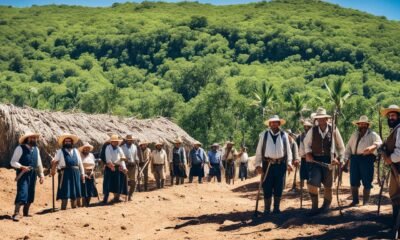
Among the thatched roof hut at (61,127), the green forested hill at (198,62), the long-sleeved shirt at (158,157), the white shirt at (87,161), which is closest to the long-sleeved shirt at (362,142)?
the white shirt at (87,161)

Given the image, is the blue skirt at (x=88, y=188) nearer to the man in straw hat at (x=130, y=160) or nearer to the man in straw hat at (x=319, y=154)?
the man in straw hat at (x=130, y=160)

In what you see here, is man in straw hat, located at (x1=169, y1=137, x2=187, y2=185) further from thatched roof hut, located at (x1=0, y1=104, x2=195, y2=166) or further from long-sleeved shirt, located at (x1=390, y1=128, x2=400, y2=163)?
long-sleeved shirt, located at (x1=390, y1=128, x2=400, y2=163)

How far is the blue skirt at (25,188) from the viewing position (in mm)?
11508

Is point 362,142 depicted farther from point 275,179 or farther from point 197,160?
point 197,160

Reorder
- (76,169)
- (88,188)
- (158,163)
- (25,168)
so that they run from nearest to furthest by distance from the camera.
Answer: (25,168) < (76,169) < (88,188) < (158,163)

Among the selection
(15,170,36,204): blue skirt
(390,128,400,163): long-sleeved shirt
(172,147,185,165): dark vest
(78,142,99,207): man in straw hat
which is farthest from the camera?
(172,147,185,165): dark vest

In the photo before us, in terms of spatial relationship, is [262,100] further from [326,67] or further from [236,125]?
[326,67]

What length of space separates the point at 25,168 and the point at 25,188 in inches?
17.2

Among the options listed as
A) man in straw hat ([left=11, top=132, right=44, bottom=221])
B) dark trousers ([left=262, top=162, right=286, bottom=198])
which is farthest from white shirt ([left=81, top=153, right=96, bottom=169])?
dark trousers ([left=262, top=162, right=286, bottom=198])

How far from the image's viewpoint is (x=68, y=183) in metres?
13.0

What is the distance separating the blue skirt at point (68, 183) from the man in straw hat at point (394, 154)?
7173 mm

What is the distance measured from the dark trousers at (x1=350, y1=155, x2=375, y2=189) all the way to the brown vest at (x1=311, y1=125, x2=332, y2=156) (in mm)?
1349

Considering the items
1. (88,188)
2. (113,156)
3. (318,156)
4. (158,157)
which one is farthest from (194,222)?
(158,157)

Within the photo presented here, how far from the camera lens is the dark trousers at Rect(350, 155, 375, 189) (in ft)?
37.1
